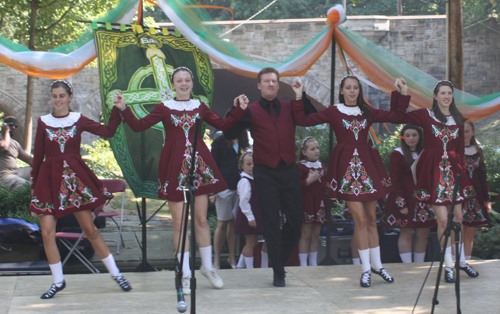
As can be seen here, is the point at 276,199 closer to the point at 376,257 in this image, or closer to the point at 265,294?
the point at 265,294

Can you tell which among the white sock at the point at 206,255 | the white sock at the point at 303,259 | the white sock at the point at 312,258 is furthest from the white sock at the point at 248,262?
the white sock at the point at 206,255

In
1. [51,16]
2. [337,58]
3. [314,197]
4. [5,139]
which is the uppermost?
[337,58]

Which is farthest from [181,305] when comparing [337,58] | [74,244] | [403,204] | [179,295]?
[337,58]

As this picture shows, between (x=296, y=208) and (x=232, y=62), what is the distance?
170 centimetres

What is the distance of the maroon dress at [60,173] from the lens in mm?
4359

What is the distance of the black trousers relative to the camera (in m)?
4.61

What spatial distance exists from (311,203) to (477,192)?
5.64 ft

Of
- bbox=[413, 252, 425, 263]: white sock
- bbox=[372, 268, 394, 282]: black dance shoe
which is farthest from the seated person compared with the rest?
bbox=[413, 252, 425, 263]: white sock

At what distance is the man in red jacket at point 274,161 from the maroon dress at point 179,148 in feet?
0.74

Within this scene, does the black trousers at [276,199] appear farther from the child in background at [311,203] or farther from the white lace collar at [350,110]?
the child in background at [311,203]

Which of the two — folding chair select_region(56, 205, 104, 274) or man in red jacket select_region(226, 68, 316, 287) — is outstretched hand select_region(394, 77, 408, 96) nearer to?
man in red jacket select_region(226, 68, 316, 287)

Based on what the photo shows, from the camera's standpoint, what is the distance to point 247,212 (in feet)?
18.4

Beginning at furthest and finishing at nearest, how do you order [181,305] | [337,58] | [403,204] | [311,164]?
[337,58] → [311,164] → [403,204] → [181,305]

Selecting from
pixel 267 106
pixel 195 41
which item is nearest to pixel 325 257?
pixel 267 106
